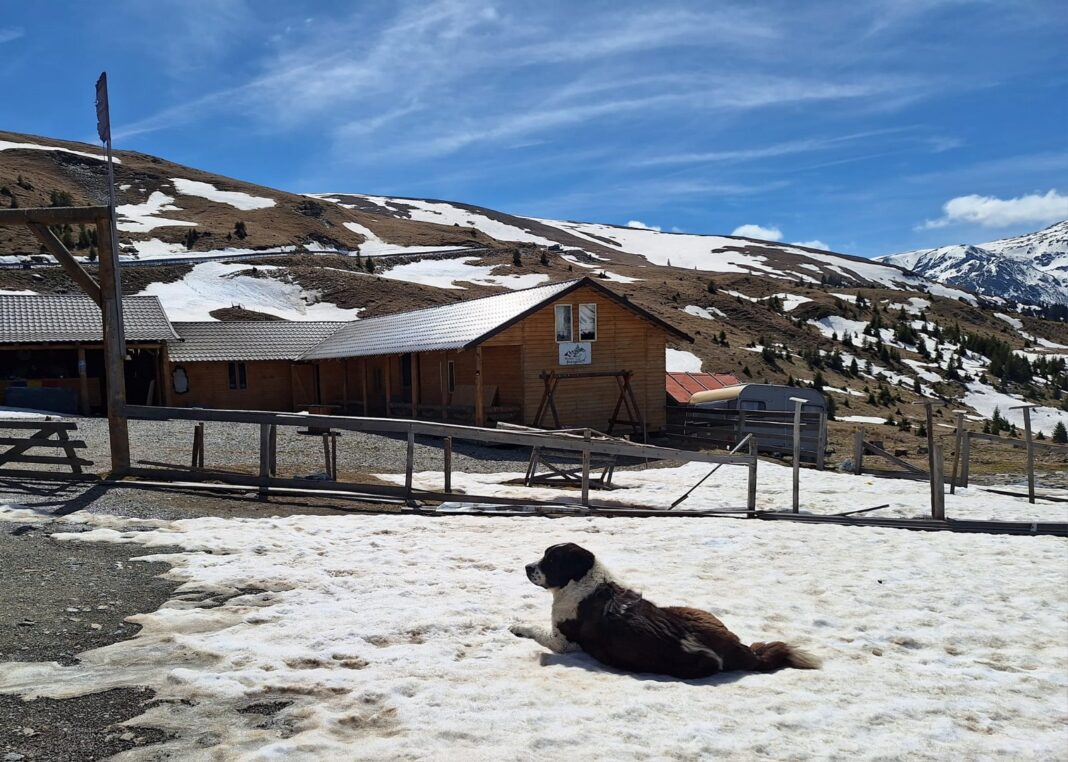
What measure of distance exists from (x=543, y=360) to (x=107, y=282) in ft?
45.3

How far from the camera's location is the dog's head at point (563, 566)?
6035mm

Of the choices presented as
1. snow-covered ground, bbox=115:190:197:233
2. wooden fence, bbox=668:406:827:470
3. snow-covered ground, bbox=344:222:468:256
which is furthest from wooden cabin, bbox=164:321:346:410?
snow-covered ground, bbox=344:222:468:256

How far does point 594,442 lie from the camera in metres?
12.1

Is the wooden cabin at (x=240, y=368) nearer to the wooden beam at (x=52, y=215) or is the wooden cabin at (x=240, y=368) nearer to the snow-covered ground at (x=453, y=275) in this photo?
the wooden beam at (x=52, y=215)

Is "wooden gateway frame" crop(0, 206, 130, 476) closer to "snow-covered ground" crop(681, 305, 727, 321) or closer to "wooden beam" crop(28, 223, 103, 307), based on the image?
"wooden beam" crop(28, 223, 103, 307)

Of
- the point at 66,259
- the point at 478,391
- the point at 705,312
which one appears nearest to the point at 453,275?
the point at 705,312

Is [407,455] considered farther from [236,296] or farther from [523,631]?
[236,296]

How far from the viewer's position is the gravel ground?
4.14m

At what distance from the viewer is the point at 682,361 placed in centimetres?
4019

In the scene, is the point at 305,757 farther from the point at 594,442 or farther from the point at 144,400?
the point at 144,400

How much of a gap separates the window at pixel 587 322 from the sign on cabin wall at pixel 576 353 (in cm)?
21

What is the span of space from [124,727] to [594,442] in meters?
8.37

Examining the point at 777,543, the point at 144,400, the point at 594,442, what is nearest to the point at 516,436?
the point at 594,442

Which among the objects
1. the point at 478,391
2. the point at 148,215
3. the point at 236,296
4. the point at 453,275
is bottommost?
the point at 478,391
